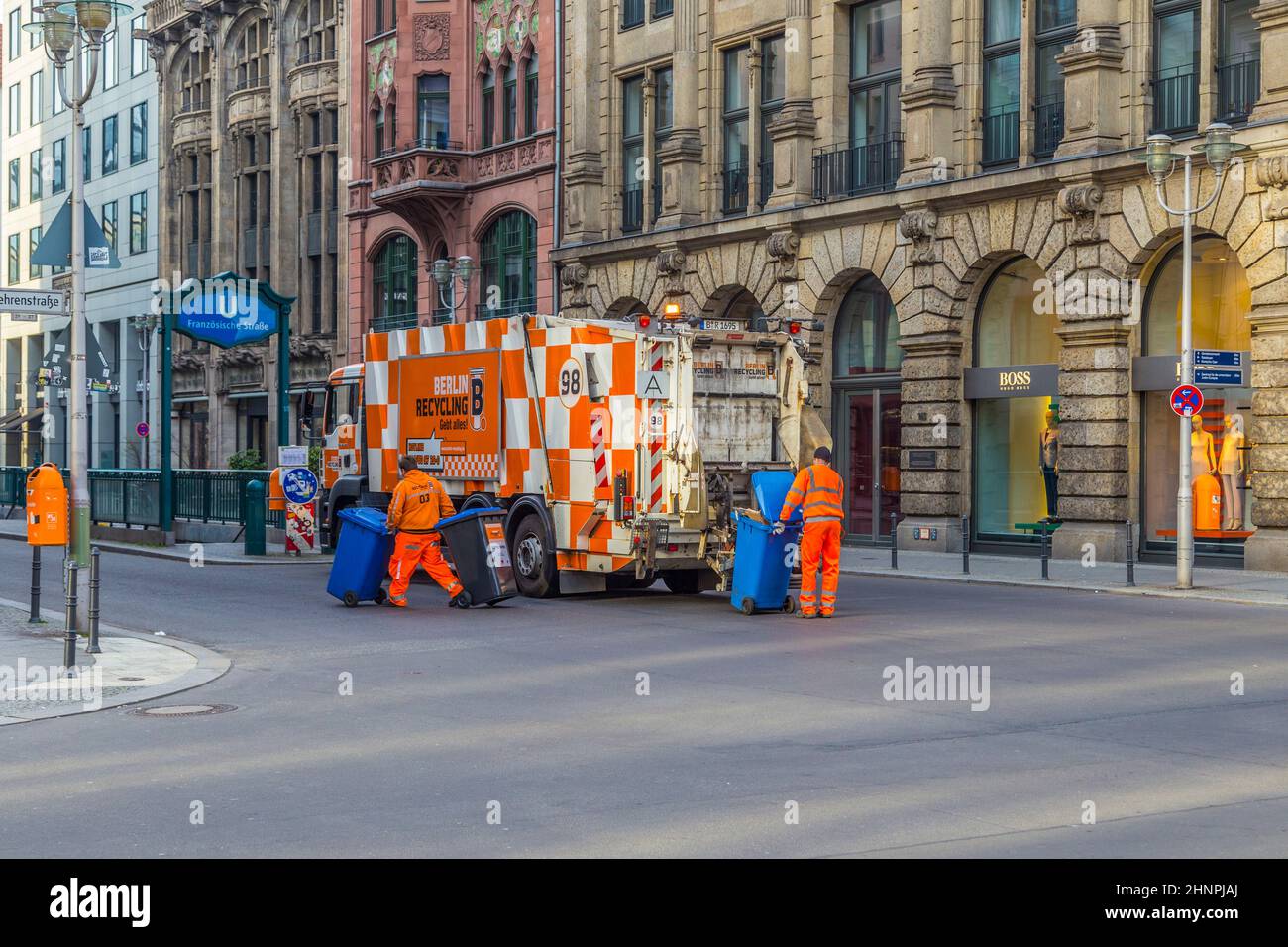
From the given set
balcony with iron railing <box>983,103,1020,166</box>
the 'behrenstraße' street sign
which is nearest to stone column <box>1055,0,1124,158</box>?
balcony with iron railing <box>983,103,1020,166</box>

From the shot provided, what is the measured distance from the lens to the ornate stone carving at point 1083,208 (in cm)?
2828

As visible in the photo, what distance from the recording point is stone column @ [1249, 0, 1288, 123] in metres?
25.6

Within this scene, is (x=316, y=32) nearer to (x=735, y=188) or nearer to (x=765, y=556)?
(x=735, y=188)

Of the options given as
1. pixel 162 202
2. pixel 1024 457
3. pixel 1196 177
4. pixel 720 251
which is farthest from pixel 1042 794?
pixel 162 202

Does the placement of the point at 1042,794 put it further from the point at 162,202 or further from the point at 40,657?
the point at 162,202

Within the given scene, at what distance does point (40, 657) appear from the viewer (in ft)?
48.4

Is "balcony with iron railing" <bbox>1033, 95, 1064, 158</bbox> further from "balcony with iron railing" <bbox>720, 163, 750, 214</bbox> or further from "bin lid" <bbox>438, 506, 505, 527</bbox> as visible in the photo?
"bin lid" <bbox>438, 506, 505, 527</bbox>

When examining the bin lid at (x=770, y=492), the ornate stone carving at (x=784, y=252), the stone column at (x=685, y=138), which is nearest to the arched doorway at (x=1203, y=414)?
the ornate stone carving at (x=784, y=252)

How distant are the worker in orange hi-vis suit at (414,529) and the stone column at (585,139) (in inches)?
863

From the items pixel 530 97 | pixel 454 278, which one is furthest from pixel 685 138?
pixel 530 97

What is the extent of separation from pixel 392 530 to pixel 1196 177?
14172 millimetres

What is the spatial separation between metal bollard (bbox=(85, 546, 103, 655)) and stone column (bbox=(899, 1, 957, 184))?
806 inches
